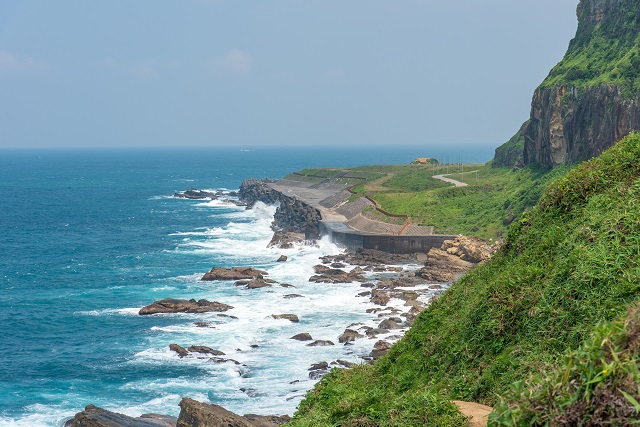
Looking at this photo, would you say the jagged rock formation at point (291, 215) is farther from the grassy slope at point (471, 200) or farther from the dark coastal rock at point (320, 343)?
the dark coastal rock at point (320, 343)

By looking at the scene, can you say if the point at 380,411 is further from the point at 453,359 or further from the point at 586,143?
the point at 586,143

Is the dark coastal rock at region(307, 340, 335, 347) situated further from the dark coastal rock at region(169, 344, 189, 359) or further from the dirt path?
the dirt path

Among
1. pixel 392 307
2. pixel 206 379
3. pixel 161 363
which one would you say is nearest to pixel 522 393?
pixel 206 379

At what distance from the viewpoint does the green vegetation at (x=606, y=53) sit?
74.3 m

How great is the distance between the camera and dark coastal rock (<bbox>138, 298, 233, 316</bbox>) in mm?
53906

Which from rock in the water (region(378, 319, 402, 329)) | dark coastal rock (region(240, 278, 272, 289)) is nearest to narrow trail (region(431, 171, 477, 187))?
dark coastal rock (region(240, 278, 272, 289))

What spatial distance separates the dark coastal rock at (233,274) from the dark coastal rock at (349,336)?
2089cm

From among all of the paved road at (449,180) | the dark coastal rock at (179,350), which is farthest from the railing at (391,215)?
the dark coastal rock at (179,350)

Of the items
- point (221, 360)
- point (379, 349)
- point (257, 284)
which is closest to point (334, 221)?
point (257, 284)

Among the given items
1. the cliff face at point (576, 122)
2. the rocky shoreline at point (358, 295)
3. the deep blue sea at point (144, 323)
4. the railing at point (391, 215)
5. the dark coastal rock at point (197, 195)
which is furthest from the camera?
the dark coastal rock at point (197, 195)

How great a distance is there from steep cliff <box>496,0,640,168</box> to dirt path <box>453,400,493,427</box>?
60.8m

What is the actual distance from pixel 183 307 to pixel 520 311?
139 ft

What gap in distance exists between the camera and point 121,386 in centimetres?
3897

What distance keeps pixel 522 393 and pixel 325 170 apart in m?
147
